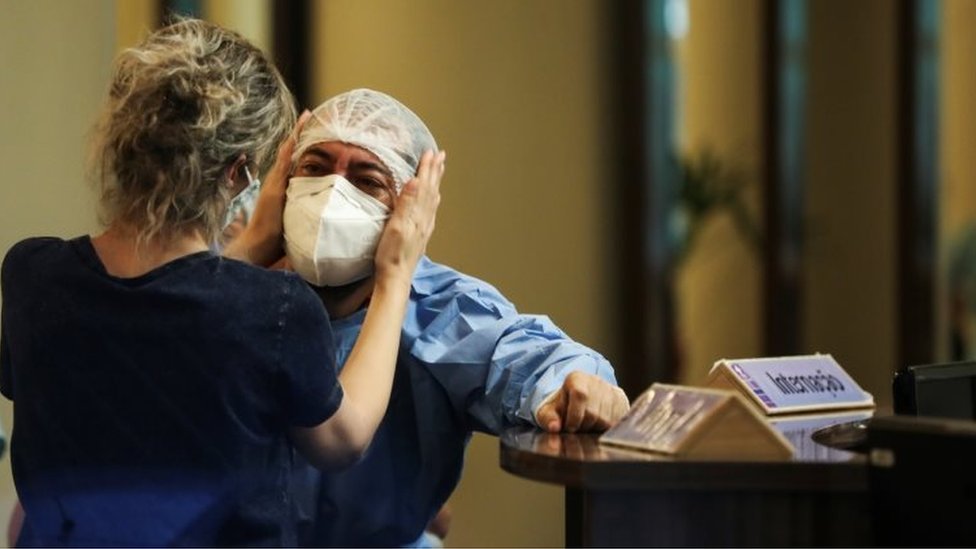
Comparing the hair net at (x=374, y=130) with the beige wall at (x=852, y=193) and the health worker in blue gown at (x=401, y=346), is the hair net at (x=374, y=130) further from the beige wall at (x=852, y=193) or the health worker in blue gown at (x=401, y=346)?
the beige wall at (x=852, y=193)

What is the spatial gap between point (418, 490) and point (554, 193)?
121 inches

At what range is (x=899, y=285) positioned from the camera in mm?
6207

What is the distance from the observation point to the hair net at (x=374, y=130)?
6.99 ft

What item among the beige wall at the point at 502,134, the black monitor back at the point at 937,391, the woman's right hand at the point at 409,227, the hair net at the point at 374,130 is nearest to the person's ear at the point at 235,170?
the woman's right hand at the point at 409,227

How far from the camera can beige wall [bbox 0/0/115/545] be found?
8.87 ft

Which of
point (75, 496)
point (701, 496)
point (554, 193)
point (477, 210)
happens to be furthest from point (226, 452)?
point (554, 193)

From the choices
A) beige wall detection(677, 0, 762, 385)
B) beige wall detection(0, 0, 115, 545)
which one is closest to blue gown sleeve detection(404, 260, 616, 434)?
beige wall detection(0, 0, 115, 545)

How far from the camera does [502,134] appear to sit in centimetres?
496

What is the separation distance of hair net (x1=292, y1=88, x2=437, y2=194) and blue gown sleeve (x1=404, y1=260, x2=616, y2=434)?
20 cm

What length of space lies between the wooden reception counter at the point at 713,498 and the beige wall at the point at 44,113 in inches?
52.6

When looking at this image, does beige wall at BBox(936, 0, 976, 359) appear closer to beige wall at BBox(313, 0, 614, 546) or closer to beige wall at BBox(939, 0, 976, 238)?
beige wall at BBox(939, 0, 976, 238)

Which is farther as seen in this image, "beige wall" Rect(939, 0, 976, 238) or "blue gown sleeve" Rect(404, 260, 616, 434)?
"beige wall" Rect(939, 0, 976, 238)

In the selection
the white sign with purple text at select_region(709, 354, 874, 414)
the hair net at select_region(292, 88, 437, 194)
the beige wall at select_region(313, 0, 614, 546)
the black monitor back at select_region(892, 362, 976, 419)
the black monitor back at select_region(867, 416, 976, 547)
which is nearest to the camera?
the black monitor back at select_region(867, 416, 976, 547)

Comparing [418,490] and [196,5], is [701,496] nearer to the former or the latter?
[418,490]
